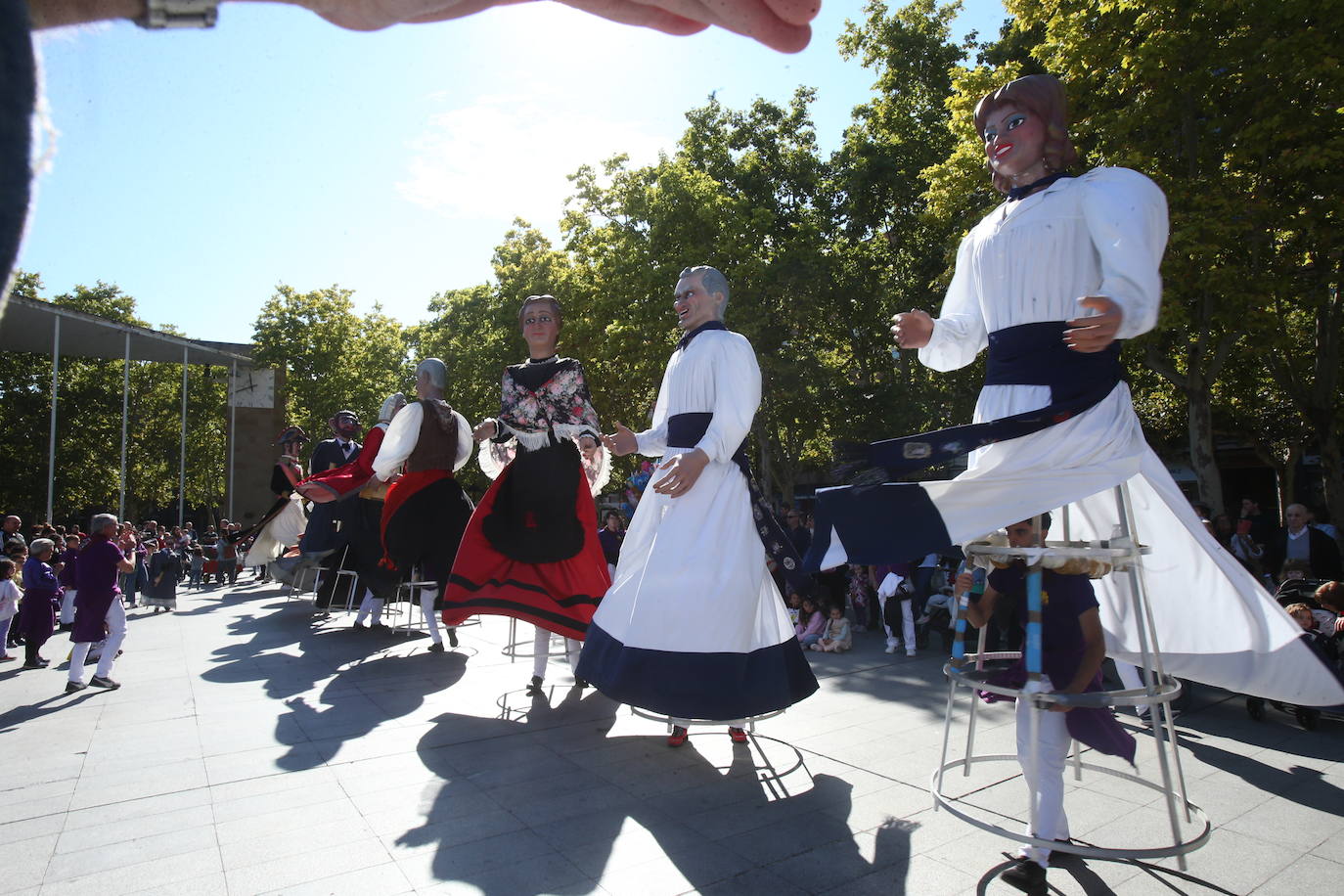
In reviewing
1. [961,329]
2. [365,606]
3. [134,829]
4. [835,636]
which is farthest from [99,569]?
[961,329]

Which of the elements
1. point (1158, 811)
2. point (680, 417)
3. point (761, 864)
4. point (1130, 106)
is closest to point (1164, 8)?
point (1130, 106)

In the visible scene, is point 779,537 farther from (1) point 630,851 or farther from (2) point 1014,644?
(2) point 1014,644

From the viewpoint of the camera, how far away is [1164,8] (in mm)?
10148

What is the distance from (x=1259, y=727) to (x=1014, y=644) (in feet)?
6.92

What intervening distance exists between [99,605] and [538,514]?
3.81 m

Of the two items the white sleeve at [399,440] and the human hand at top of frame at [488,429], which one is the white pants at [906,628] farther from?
the white sleeve at [399,440]

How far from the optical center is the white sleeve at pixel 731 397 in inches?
158

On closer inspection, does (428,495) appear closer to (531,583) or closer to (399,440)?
(399,440)

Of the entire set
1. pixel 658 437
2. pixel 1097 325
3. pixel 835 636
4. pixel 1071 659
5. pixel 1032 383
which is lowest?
pixel 835 636

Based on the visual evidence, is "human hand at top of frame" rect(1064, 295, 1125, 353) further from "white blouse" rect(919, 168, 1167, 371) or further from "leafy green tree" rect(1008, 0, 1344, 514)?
"leafy green tree" rect(1008, 0, 1344, 514)

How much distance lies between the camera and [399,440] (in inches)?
262

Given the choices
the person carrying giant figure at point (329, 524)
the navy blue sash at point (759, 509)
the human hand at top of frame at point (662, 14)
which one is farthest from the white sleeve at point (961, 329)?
the person carrying giant figure at point (329, 524)

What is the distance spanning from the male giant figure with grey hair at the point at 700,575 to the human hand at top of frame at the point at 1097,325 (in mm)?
1842

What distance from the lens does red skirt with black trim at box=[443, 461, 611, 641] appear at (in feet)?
17.3
